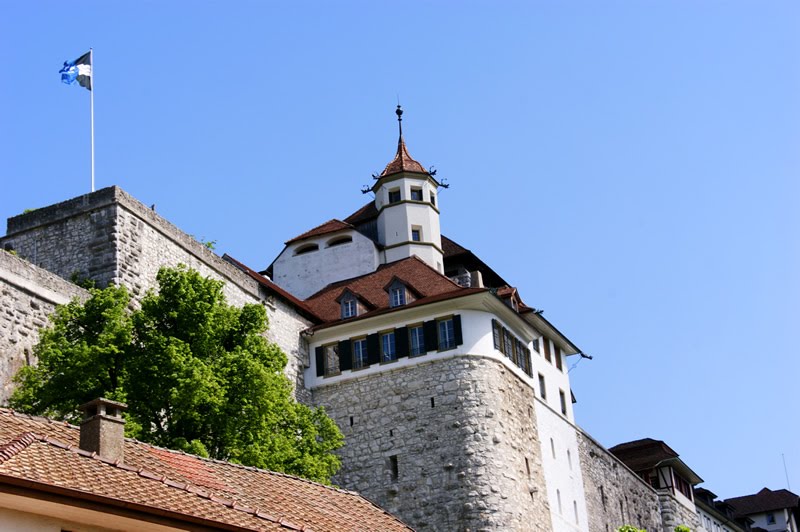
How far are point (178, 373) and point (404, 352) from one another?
1356 centimetres

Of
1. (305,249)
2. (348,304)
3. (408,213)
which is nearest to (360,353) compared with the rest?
(348,304)

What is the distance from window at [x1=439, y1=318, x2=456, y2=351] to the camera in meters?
43.8

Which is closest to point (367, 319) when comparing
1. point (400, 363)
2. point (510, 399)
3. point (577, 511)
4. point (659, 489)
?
point (400, 363)

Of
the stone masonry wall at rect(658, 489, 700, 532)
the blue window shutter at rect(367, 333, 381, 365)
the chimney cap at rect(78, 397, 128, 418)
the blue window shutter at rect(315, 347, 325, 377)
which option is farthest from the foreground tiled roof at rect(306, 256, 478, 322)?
the chimney cap at rect(78, 397, 128, 418)

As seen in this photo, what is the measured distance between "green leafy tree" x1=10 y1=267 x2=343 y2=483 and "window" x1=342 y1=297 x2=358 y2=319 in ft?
35.5

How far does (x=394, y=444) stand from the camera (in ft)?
142

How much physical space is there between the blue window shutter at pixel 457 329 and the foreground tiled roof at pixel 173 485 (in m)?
21.8

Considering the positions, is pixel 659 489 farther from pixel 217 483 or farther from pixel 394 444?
pixel 217 483

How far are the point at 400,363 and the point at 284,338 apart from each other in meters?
3.87

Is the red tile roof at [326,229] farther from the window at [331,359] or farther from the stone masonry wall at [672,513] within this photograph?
the stone masonry wall at [672,513]

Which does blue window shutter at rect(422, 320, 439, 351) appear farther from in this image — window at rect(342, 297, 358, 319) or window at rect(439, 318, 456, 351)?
window at rect(342, 297, 358, 319)

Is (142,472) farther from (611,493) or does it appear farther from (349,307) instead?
(611,493)

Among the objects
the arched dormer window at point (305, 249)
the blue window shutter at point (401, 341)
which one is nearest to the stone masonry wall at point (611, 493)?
the blue window shutter at point (401, 341)

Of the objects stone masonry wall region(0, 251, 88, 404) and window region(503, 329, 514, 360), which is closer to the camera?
stone masonry wall region(0, 251, 88, 404)
